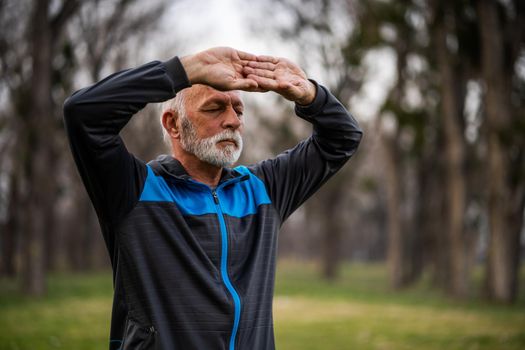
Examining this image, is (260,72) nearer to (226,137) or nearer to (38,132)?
(226,137)

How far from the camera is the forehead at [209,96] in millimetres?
2984

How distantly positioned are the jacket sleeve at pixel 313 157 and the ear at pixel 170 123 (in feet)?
1.39

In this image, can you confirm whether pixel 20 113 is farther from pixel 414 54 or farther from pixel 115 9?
pixel 414 54

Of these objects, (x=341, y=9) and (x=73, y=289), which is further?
(x=341, y=9)

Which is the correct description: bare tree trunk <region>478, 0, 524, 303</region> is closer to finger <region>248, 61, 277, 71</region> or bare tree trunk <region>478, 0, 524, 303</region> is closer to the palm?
finger <region>248, 61, 277, 71</region>

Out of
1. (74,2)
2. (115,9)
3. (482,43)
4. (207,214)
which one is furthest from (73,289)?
(207,214)

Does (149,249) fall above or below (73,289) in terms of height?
above

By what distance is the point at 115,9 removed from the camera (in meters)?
25.7

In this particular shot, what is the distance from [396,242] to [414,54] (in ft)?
23.3

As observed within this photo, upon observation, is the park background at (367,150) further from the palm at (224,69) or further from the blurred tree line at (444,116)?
the palm at (224,69)

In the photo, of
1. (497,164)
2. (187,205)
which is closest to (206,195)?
(187,205)

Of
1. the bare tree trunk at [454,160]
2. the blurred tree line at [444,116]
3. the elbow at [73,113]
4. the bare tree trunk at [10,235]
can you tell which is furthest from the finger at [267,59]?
the bare tree trunk at [10,235]

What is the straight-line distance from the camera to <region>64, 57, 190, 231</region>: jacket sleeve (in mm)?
2613

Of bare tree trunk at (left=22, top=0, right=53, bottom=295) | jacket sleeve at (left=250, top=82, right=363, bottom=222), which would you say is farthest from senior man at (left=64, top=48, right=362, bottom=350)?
bare tree trunk at (left=22, top=0, right=53, bottom=295)
